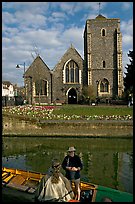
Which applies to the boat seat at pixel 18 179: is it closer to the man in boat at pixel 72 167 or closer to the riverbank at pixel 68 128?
the man in boat at pixel 72 167

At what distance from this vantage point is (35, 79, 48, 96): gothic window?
4380cm

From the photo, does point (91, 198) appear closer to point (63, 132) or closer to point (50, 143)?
point (50, 143)

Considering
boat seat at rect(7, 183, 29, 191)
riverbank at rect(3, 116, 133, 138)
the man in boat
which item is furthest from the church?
the man in boat

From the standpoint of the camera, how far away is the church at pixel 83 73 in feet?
141

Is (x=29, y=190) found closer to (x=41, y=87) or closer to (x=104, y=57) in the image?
(x=41, y=87)

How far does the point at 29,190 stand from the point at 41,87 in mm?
36810

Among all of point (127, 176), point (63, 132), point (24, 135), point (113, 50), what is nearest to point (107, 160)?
point (127, 176)

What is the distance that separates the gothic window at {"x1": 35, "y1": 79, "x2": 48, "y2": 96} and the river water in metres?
23.5

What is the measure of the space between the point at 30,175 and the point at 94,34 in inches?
1535

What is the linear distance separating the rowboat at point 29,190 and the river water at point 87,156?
8.33ft

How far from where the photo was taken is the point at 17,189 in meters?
7.93

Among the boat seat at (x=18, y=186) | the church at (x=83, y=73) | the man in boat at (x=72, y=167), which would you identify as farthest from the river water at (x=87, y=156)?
the church at (x=83, y=73)

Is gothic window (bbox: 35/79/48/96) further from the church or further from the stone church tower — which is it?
the stone church tower

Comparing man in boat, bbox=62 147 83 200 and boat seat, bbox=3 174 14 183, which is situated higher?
man in boat, bbox=62 147 83 200
